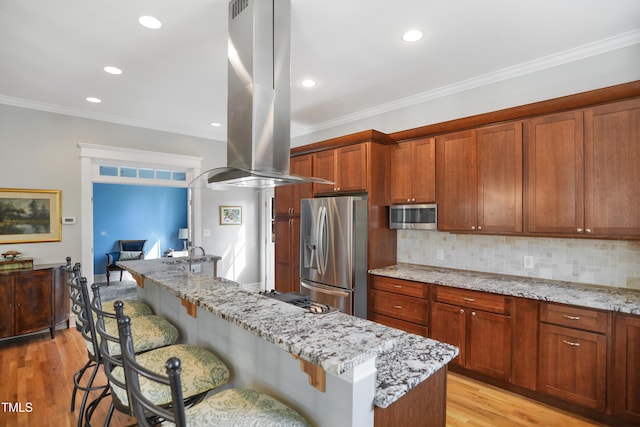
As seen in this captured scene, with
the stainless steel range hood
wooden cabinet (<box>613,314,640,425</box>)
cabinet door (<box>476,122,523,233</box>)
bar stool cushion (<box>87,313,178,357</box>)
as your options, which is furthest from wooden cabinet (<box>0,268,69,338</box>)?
wooden cabinet (<box>613,314,640,425</box>)

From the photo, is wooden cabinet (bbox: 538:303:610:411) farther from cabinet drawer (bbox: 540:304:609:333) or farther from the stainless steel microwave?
the stainless steel microwave

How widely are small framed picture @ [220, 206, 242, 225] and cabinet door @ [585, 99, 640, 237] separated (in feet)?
16.2

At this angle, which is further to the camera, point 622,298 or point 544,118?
point 544,118

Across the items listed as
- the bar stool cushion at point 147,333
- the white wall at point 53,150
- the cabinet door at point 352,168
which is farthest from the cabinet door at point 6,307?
the cabinet door at point 352,168

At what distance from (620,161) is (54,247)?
232 inches

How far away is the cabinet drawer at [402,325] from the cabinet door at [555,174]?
1.31 meters

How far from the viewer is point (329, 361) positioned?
3.13 ft

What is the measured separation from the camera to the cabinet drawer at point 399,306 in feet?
10.1

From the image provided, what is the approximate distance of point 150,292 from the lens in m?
2.79

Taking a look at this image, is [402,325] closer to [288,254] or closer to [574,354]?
[574,354]

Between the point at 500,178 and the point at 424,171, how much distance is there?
746 millimetres

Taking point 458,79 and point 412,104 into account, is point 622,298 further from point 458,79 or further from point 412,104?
point 412,104

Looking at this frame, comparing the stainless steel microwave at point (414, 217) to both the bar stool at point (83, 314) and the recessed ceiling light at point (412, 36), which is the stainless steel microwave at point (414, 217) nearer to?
the recessed ceiling light at point (412, 36)

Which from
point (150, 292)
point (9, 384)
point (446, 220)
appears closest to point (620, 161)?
point (446, 220)
